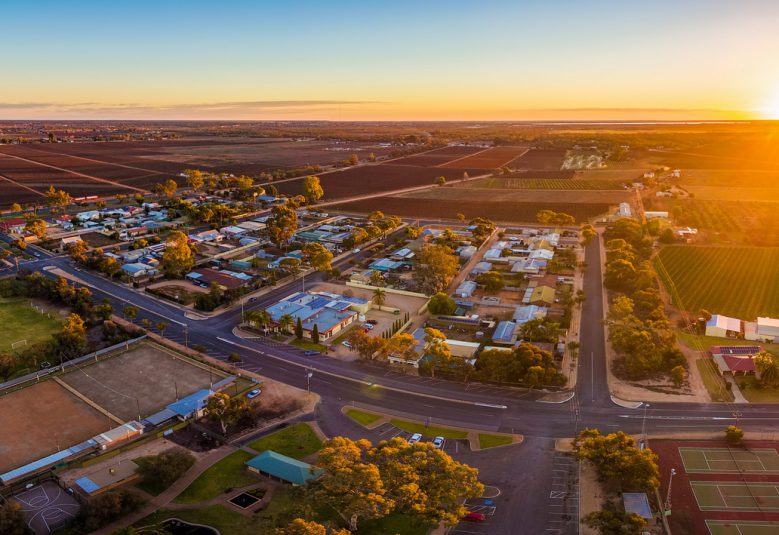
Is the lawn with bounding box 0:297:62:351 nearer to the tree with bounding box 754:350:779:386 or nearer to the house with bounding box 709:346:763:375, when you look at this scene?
the house with bounding box 709:346:763:375

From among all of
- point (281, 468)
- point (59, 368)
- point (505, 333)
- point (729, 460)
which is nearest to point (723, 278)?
point (505, 333)

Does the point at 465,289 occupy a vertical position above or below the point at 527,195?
below

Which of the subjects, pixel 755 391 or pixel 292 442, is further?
pixel 755 391

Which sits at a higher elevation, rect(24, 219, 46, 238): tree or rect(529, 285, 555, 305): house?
rect(24, 219, 46, 238): tree

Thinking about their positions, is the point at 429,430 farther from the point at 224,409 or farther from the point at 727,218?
the point at 727,218

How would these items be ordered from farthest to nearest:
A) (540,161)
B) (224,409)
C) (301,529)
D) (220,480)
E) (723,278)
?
(540,161)
(723,278)
(224,409)
(220,480)
(301,529)

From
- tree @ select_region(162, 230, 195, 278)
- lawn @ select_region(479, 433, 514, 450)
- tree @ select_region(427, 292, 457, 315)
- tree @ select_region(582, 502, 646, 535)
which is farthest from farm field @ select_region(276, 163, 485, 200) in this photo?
tree @ select_region(582, 502, 646, 535)

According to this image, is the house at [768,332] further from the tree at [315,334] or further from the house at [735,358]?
the tree at [315,334]
